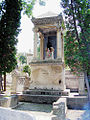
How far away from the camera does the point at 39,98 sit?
952 cm

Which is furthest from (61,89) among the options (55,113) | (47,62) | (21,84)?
(55,113)

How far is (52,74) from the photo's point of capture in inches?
433

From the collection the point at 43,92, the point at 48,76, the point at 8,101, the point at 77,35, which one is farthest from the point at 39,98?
the point at 77,35

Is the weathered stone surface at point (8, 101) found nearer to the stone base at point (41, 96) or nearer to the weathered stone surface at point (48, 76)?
the stone base at point (41, 96)

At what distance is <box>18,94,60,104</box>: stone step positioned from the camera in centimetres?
923

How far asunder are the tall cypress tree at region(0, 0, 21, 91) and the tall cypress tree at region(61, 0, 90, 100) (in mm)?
3968

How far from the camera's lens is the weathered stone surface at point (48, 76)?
35.4 ft

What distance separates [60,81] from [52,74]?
89 centimetres

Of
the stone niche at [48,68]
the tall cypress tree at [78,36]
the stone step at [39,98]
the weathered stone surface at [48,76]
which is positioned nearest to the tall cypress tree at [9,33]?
the stone niche at [48,68]

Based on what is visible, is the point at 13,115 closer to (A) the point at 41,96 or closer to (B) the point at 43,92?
(A) the point at 41,96

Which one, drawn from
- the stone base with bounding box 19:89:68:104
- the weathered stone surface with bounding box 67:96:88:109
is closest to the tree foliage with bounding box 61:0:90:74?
the weathered stone surface with bounding box 67:96:88:109

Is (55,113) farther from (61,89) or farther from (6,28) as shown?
(6,28)

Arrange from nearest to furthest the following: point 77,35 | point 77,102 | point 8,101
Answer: point 8,101 < point 77,102 < point 77,35

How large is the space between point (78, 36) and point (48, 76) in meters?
4.18
